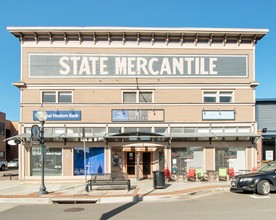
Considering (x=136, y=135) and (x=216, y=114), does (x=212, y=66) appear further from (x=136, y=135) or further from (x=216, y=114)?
(x=136, y=135)

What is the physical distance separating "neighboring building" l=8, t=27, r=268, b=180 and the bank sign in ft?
0.21

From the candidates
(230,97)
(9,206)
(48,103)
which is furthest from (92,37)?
(9,206)

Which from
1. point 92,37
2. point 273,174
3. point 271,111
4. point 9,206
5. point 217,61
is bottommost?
point 9,206

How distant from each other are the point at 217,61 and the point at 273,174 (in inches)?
393

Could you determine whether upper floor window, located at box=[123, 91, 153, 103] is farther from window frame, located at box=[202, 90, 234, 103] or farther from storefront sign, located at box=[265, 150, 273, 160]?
storefront sign, located at box=[265, 150, 273, 160]

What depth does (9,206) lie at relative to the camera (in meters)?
13.8

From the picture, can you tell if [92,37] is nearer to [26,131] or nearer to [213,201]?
[26,131]

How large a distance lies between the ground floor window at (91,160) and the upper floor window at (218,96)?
7628mm

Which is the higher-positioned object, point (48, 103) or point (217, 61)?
point (217, 61)

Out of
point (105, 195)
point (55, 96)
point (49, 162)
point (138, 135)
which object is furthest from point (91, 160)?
point (105, 195)

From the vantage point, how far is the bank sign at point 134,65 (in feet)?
74.9

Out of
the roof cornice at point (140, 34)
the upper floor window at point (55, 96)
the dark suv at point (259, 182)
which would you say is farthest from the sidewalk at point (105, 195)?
the roof cornice at point (140, 34)

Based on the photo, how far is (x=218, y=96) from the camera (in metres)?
23.0

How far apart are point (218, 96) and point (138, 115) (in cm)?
541
